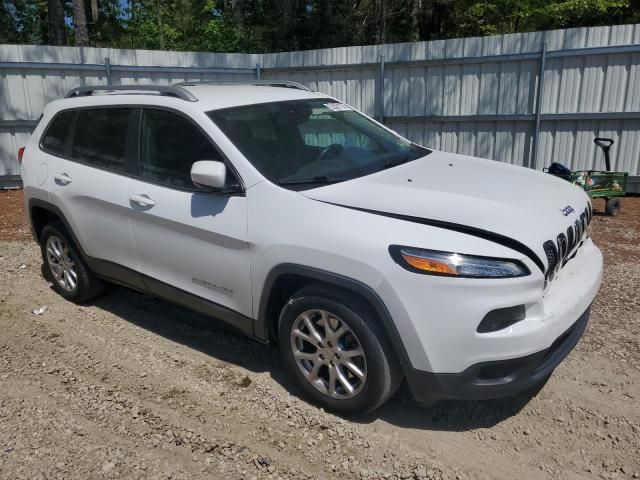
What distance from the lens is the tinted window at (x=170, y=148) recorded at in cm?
361

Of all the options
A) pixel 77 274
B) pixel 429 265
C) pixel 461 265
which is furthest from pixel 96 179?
pixel 461 265

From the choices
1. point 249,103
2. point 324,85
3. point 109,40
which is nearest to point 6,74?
point 324,85

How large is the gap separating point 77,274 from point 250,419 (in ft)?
7.85

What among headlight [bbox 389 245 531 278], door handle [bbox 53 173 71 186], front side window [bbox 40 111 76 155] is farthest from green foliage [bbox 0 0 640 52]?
headlight [bbox 389 245 531 278]

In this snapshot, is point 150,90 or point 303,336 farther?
point 150,90

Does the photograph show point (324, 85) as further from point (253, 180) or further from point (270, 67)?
point (253, 180)

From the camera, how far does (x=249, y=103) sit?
387 cm

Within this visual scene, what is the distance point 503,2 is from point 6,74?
16737mm

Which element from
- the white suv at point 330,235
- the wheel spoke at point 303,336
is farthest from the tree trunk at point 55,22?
the wheel spoke at point 303,336

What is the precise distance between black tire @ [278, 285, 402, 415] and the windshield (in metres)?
0.66

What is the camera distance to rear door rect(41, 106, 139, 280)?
161 inches

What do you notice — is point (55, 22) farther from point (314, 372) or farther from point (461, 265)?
point (461, 265)

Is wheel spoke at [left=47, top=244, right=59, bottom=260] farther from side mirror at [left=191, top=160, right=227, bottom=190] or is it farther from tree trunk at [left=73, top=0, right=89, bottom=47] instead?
tree trunk at [left=73, top=0, right=89, bottom=47]

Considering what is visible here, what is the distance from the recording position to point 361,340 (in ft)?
9.58
